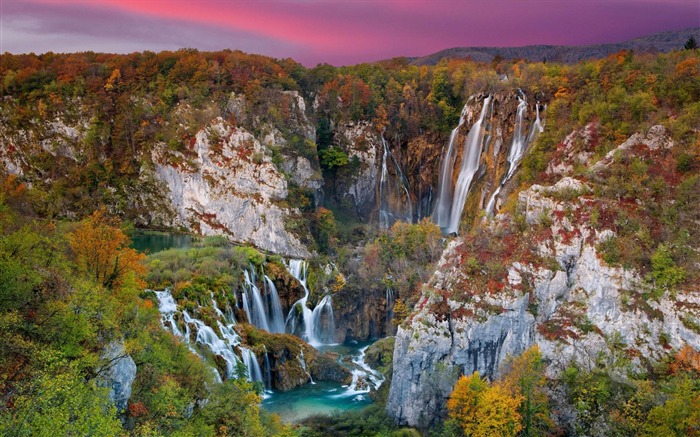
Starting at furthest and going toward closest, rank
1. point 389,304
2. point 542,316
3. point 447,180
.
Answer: point 447,180
point 389,304
point 542,316

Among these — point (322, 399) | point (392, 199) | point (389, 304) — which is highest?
point (392, 199)

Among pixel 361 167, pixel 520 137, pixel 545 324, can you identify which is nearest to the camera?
pixel 545 324

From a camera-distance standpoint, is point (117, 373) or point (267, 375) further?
point (267, 375)

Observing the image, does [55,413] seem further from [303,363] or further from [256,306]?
[256,306]

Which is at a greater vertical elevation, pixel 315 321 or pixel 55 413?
pixel 55 413

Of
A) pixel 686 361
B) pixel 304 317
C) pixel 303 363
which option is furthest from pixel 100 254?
pixel 686 361

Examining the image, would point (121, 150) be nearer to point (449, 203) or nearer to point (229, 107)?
point (229, 107)

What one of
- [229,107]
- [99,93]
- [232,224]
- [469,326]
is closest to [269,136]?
[229,107]
